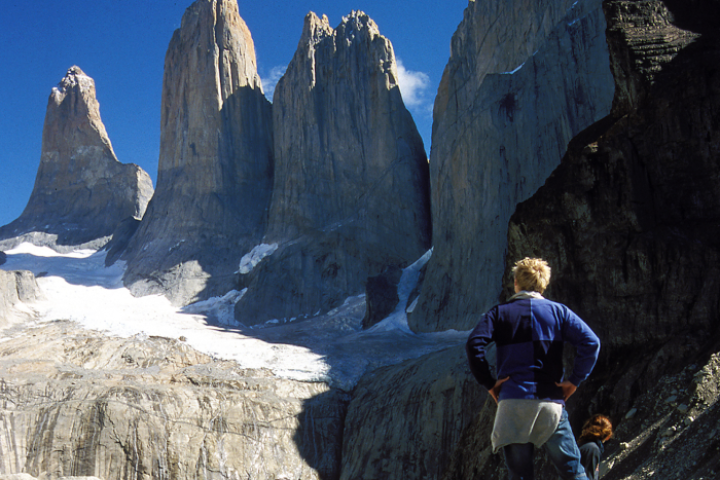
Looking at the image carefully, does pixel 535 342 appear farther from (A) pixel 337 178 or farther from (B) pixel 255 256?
(B) pixel 255 256

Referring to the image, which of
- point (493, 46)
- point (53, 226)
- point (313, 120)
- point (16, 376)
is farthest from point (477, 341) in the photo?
point (53, 226)

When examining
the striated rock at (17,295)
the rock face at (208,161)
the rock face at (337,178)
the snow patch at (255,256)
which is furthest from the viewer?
the rock face at (208,161)

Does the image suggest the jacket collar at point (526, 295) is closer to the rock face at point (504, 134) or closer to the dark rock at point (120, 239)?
the rock face at point (504, 134)

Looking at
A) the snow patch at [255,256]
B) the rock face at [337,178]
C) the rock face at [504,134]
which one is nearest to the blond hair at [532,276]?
the rock face at [504,134]

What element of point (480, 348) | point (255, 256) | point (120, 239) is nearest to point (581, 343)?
point (480, 348)

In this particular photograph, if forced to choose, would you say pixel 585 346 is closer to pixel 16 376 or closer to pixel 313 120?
pixel 16 376

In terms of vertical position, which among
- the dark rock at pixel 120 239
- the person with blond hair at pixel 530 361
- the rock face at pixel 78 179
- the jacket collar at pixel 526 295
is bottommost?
the person with blond hair at pixel 530 361
